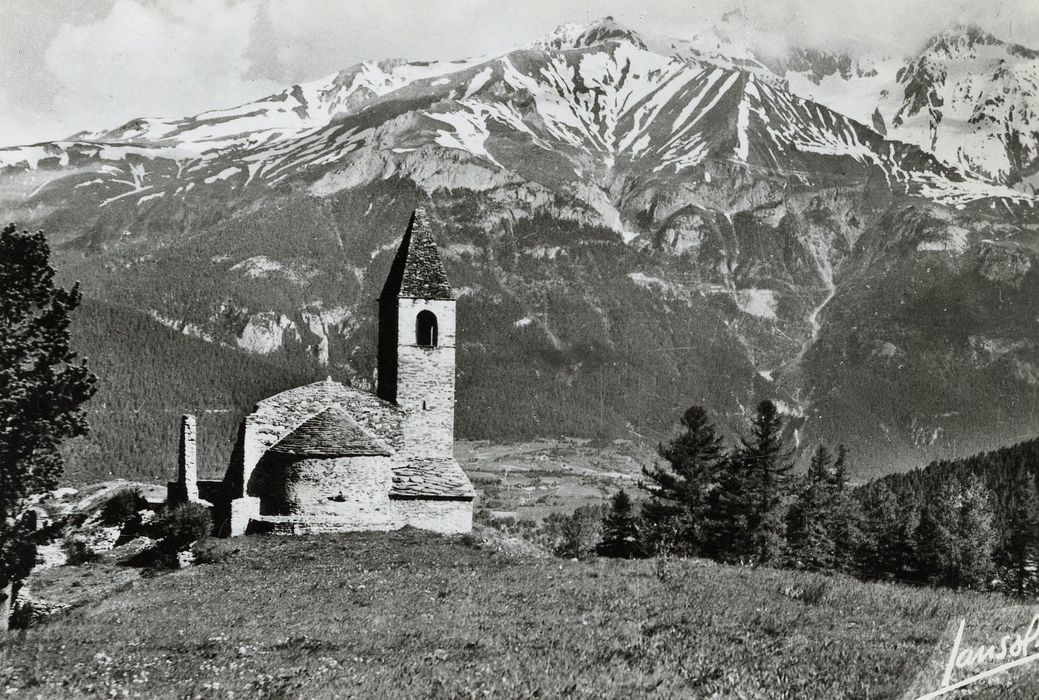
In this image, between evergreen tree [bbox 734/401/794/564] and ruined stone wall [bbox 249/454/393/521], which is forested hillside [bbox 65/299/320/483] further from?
evergreen tree [bbox 734/401/794/564]

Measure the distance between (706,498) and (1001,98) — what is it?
42076mm

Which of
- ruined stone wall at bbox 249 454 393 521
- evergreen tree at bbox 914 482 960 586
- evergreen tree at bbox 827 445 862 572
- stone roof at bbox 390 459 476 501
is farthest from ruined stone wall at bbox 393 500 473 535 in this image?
evergreen tree at bbox 914 482 960 586

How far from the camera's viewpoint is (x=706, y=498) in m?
42.8

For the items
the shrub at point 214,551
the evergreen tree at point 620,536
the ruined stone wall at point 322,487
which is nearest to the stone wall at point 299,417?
the ruined stone wall at point 322,487

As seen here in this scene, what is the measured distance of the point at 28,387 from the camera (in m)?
19.1

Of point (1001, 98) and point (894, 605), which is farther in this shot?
point (1001, 98)

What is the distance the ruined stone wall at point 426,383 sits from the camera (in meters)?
39.5

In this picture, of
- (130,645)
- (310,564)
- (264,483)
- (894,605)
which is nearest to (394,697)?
(130,645)

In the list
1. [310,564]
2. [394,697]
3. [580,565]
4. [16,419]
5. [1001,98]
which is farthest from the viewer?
[1001,98]

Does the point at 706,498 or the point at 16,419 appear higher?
the point at 16,419

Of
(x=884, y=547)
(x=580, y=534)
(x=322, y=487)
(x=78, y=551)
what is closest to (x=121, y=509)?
(x=78, y=551)

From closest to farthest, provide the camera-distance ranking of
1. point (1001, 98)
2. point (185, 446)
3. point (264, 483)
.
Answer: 1. point (264, 483)
2. point (185, 446)
3. point (1001, 98)

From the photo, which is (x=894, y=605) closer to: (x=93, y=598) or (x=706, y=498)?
(x=93, y=598)

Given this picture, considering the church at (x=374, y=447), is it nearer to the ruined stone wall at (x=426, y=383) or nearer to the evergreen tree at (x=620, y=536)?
the ruined stone wall at (x=426, y=383)
